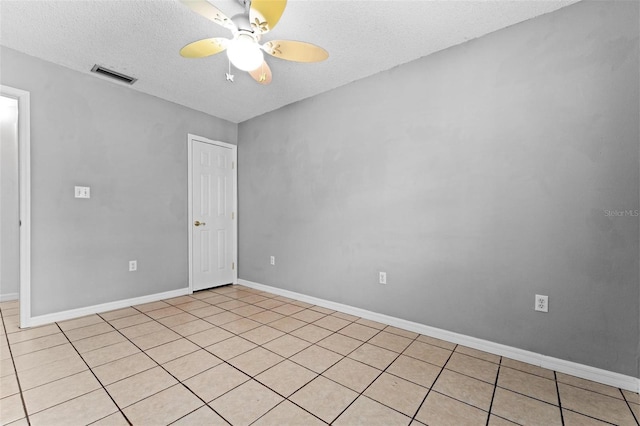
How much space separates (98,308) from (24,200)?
4.22 feet

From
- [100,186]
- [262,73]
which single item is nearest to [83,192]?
[100,186]

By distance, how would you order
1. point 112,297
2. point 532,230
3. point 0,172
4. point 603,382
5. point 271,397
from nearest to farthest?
1. point 271,397
2. point 603,382
3. point 532,230
4. point 112,297
5. point 0,172

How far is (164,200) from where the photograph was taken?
366 centimetres

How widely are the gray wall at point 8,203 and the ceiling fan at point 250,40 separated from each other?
3.44m

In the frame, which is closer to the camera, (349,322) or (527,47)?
(527,47)

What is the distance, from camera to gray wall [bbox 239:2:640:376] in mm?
1854

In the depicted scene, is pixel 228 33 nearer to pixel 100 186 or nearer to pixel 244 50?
pixel 244 50

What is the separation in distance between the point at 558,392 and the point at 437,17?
268cm

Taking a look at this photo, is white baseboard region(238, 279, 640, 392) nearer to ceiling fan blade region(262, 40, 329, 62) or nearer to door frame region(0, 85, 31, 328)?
ceiling fan blade region(262, 40, 329, 62)

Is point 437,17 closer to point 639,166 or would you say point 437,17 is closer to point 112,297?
point 639,166

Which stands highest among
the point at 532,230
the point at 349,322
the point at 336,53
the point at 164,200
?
the point at 336,53

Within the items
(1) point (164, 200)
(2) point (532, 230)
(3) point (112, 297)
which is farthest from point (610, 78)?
(3) point (112, 297)

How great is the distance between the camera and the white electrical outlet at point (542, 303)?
2053 mm

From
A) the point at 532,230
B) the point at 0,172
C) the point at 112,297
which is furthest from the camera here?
the point at 0,172
